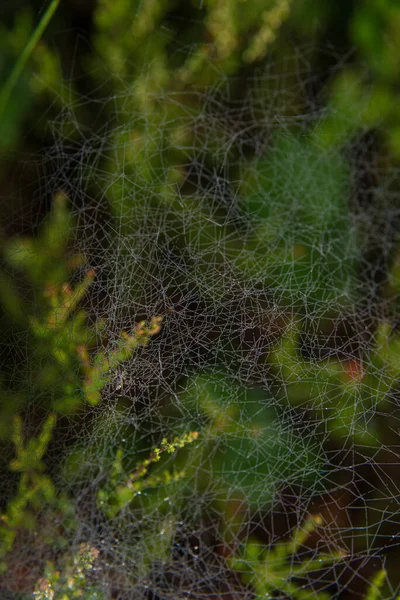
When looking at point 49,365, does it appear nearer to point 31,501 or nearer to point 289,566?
point 31,501

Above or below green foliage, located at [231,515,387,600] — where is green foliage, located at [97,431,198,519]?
above

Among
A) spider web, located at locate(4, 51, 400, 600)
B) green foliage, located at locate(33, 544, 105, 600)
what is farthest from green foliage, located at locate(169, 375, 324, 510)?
green foliage, located at locate(33, 544, 105, 600)

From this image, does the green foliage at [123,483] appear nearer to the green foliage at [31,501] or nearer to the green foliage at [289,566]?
the green foliage at [31,501]

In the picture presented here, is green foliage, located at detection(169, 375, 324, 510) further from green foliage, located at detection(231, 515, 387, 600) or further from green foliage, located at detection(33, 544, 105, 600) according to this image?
green foliage, located at detection(33, 544, 105, 600)

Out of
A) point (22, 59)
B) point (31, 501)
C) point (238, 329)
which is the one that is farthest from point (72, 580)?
point (22, 59)

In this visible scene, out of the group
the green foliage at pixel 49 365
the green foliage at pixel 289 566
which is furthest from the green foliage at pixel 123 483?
the green foliage at pixel 289 566

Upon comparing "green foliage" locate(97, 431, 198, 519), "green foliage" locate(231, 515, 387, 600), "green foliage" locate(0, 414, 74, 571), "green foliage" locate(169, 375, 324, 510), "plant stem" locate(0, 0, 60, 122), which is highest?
"plant stem" locate(0, 0, 60, 122)
